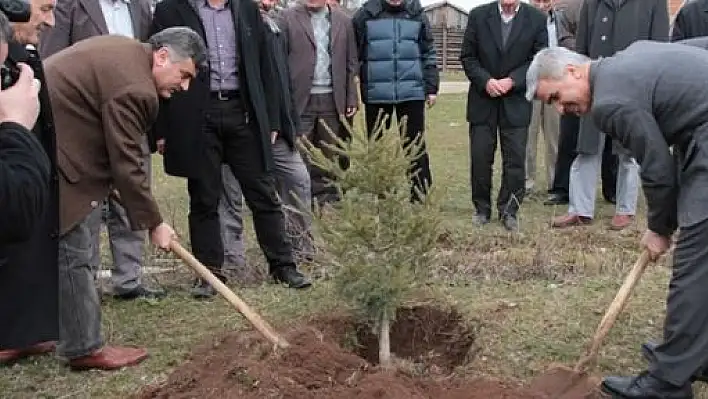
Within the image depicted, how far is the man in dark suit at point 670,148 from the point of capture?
4156 millimetres

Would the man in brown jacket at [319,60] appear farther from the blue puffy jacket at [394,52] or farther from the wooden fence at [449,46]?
the wooden fence at [449,46]

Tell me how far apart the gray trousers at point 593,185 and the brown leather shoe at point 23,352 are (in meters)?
4.85

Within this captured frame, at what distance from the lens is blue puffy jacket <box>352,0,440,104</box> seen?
27.0 ft

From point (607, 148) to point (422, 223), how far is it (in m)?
5.13

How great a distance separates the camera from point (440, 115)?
19.2 m

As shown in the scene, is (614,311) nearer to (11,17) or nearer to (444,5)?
(11,17)

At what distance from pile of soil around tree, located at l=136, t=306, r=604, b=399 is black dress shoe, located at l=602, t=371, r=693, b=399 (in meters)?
0.38

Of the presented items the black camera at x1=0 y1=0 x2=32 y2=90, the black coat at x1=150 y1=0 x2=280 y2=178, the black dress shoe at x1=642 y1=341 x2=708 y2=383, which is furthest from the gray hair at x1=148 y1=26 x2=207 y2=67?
the black dress shoe at x1=642 y1=341 x2=708 y2=383

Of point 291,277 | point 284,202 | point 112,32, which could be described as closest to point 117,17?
point 112,32

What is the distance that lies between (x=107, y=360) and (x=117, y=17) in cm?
247

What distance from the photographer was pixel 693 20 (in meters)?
6.87

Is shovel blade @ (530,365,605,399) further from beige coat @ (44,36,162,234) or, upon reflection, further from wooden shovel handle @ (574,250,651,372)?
beige coat @ (44,36,162,234)

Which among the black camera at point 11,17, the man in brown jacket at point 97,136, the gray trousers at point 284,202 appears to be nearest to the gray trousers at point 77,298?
the man in brown jacket at point 97,136

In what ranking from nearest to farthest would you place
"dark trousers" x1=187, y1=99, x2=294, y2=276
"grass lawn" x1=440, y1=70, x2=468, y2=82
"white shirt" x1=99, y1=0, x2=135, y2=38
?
"dark trousers" x1=187, y1=99, x2=294, y2=276 → "white shirt" x1=99, y1=0, x2=135, y2=38 → "grass lawn" x1=440, y1=70, x2=468, y2=82
